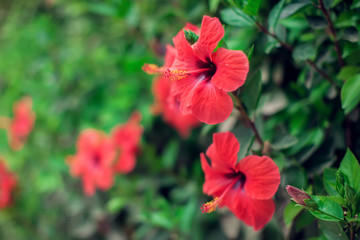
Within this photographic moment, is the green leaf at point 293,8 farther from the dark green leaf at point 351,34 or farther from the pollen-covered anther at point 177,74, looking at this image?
the pollen-covered anther at point 177,74

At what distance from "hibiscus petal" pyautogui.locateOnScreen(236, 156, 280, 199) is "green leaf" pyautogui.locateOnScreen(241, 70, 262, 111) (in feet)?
0.47

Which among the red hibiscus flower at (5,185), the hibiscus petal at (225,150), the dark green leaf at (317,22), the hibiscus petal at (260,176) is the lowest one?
the red hibiscus flower at (5,185)

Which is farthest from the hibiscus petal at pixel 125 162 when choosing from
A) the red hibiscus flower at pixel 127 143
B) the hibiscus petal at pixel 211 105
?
the hibiscus petal at pixel 211 105

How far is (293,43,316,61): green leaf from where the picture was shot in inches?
29.8

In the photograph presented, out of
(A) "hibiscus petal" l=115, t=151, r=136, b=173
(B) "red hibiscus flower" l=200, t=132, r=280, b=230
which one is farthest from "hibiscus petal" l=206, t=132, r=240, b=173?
(A) "hibiscus petal" l=115, t=151, r=136, b=173

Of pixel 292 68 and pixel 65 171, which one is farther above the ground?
pixel 292 68

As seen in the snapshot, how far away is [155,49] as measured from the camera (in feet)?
4.99

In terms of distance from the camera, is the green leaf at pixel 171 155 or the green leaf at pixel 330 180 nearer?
the green leaf at pixel 330 180

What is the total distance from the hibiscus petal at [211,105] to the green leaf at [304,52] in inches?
9.8

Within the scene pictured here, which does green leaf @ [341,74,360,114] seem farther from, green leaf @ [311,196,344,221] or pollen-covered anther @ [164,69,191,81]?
pollen-covered anther @ [164,69,191,81]

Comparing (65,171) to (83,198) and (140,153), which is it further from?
(140,153)

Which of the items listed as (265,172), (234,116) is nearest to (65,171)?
(234,116)

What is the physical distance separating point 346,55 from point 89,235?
1563mm

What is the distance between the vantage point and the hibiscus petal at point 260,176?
0.64 meters
